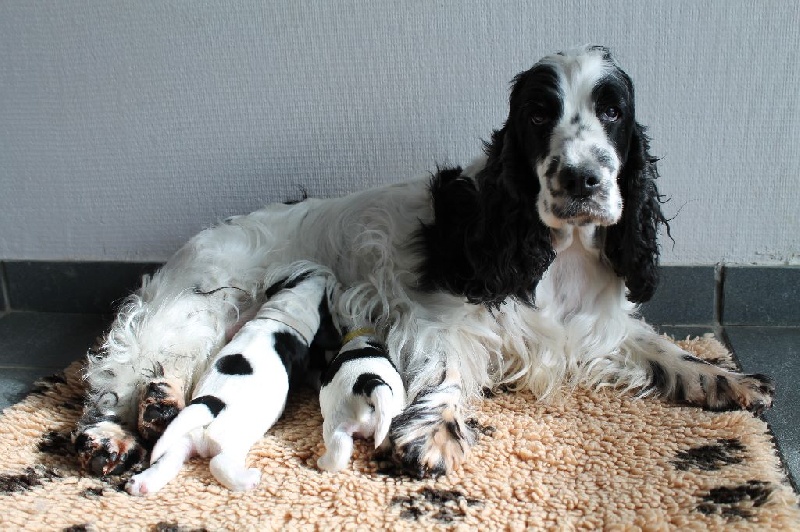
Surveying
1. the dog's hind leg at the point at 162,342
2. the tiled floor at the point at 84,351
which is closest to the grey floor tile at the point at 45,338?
the tiled floor at the point at 84,351

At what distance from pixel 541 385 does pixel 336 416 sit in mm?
734

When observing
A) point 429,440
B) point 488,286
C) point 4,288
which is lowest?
point 4,288

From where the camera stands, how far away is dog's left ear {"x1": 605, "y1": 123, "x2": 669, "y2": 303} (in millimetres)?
2066

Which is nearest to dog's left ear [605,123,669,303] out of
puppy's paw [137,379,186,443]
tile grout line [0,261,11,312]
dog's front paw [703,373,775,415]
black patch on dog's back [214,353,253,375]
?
dog's front paw [703,373,775,415]

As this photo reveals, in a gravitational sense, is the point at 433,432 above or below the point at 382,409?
below

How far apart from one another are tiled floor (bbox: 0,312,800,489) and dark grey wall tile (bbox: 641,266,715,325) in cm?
5

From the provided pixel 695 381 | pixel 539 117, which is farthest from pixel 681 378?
pixel 539 117

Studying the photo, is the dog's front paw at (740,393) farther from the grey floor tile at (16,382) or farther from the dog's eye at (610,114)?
the grey floor tile at (16,382)

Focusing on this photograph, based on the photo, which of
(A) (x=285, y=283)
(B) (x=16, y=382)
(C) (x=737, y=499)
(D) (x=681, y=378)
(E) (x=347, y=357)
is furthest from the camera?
(B) (x=16, y=382)

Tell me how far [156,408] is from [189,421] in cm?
25

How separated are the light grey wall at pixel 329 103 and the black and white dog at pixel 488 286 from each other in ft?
1.47

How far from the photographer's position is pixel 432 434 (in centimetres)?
185

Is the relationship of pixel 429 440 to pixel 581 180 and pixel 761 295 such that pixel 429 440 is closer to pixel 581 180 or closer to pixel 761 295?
pixel 581 180

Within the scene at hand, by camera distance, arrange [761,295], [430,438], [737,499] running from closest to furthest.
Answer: [737,499] < [430,438] < [761,295]
